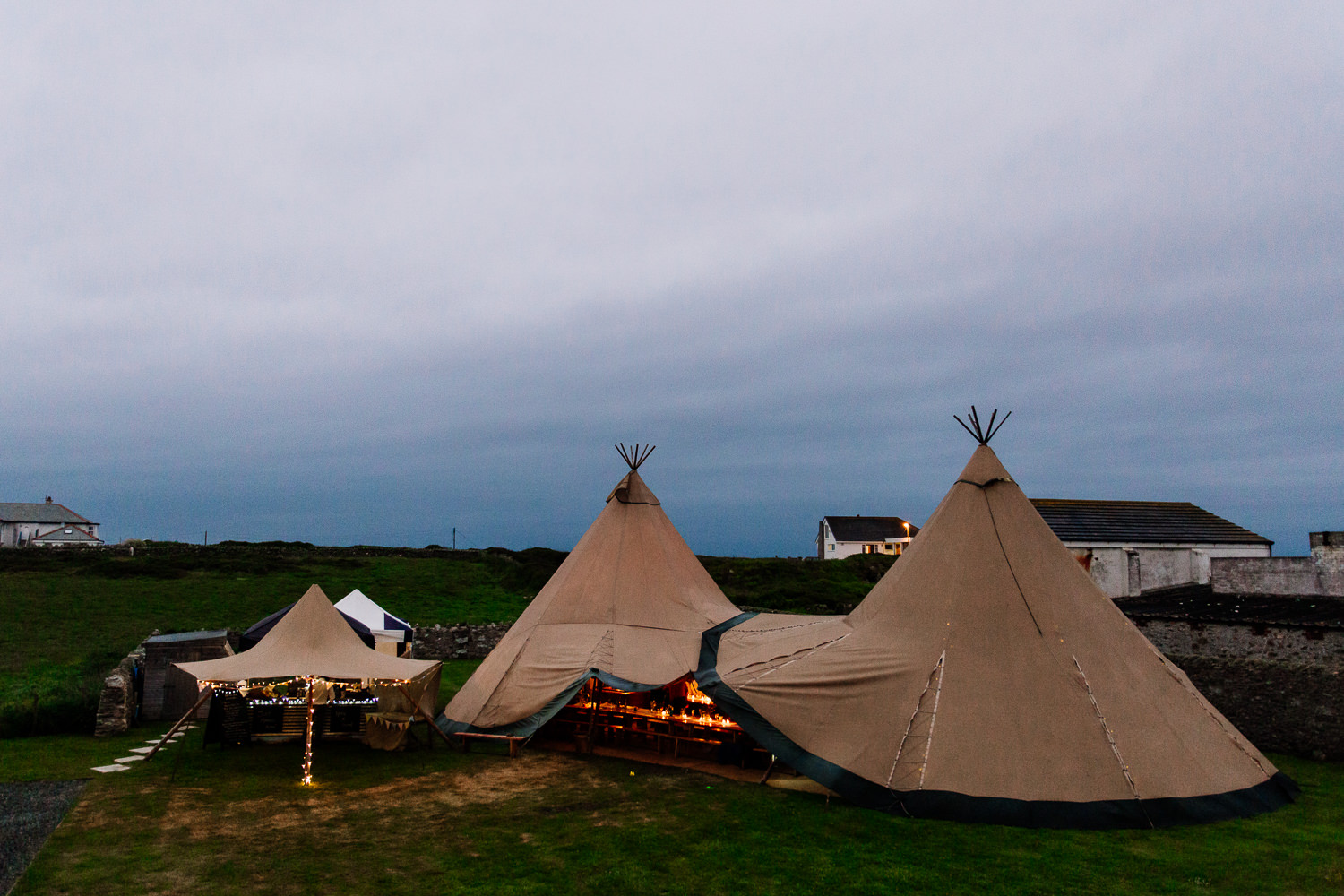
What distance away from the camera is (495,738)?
36.6ft

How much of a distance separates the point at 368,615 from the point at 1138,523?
18.9 metres

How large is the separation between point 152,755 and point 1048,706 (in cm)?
1144

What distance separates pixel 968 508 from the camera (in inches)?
388

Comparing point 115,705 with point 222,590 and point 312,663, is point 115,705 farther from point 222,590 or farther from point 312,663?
point 222,590

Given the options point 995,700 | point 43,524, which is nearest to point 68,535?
point 43,524

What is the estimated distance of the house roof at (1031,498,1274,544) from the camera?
60.3 ft

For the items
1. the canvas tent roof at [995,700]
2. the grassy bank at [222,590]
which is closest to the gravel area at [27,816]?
the grassy bank at [222,590]

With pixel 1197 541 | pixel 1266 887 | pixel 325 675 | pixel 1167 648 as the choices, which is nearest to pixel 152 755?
pixel 325 675

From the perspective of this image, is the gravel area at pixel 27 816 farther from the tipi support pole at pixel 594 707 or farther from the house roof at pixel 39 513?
the house roof at pixel 39 513

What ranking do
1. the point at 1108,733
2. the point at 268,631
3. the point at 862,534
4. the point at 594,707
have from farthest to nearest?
1. the point at 862,534
2. the point at 268,631
3. the point at 594,707
4. the point at 1108,733

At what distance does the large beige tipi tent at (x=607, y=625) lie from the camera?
36.2 ft

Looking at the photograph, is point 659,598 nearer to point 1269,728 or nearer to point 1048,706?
point 1048,706

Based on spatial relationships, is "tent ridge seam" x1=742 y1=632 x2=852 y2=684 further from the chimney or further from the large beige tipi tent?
the chimney

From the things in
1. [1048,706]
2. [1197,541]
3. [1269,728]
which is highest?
[1197,541]
